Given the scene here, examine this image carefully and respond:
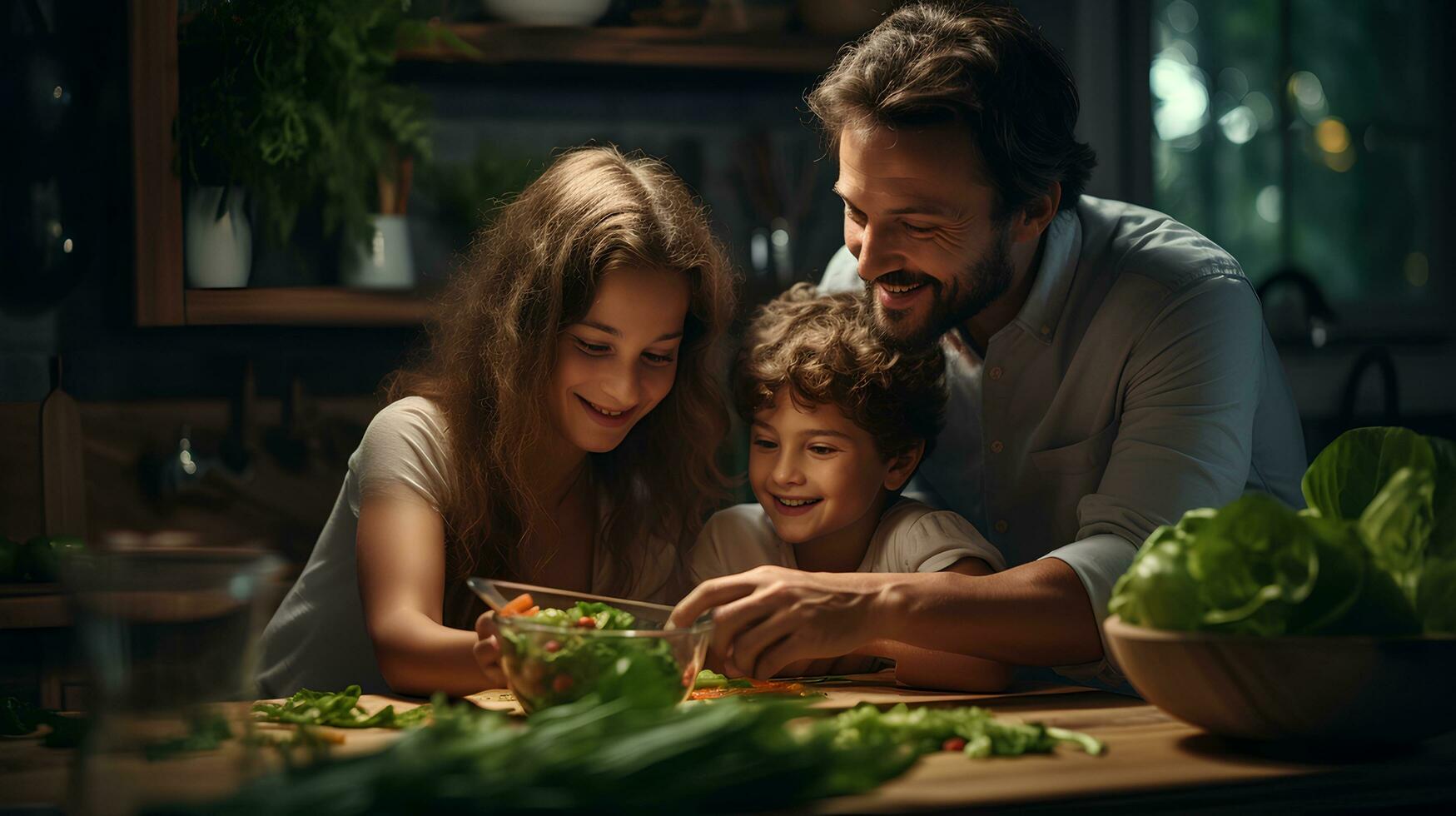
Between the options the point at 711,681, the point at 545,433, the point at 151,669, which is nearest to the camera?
the point at 151,669

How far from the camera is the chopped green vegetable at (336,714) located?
1.19 meters

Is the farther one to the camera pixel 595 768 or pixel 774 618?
pixel 774 618

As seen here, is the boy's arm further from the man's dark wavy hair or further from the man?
the man's dark wavy hair

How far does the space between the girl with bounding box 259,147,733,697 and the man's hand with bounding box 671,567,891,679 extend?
388 mm

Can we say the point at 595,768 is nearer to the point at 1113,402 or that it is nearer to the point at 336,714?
the point at 336,714

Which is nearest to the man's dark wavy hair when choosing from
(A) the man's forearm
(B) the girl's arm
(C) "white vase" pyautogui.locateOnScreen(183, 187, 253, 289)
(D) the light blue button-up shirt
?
(D) the light blue button-up shirt

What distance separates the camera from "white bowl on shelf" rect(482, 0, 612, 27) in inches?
115

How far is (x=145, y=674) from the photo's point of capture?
82 centimetres

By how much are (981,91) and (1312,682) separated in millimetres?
1047

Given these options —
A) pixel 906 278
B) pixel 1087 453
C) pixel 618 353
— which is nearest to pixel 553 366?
pixel 618 353

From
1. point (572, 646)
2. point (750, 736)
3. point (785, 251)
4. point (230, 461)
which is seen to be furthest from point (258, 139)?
point (750, 736)

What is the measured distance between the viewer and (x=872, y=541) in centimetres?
182

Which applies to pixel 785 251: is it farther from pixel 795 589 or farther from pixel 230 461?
pixel 795 589

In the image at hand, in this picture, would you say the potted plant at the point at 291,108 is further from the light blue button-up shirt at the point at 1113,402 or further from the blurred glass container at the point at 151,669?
the blurred glass container at the point at 151,669
